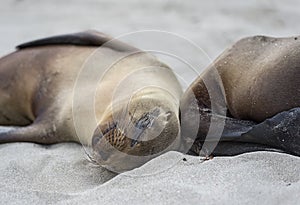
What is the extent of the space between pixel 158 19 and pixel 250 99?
3.62m

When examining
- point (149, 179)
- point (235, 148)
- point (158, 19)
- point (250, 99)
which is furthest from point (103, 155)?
point (158, 19)

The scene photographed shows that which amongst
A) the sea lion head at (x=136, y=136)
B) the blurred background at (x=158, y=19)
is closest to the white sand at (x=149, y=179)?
the sea lion head at (x=136, y=136)

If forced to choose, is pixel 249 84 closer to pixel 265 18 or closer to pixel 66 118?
pixel 66 118

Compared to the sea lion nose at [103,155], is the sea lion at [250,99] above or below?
above

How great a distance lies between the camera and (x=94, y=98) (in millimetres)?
3830

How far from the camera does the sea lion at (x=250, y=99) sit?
3100 millimetres

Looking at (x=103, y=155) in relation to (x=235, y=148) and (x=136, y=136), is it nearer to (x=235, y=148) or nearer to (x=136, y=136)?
(x=136, y=136)

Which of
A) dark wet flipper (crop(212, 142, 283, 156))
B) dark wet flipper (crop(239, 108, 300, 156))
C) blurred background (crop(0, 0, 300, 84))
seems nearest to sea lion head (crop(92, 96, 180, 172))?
dark wet flipper (crop(212, 142, 283, 156))

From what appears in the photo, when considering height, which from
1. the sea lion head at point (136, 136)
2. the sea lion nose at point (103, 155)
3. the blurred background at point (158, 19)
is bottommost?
the blurred background at point (158, 19)

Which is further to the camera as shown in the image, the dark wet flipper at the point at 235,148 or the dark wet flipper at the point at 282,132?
the dark wet flipper at the point at 235,148

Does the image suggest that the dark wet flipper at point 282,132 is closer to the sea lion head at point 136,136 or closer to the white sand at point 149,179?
the white sand at point 149,179

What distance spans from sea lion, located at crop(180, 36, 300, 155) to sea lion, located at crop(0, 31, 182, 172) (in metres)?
0.14

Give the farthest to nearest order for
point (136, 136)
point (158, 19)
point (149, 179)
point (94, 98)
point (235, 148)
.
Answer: point (158, 19)
point (94, 98)
point (235, 148)
point (136, 136)
point (149, 179)

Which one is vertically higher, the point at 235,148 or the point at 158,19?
the point at 235,148
